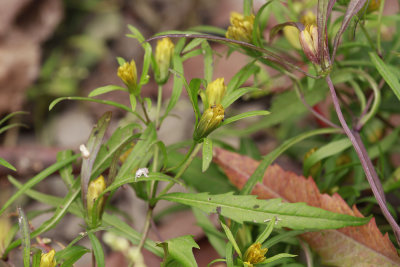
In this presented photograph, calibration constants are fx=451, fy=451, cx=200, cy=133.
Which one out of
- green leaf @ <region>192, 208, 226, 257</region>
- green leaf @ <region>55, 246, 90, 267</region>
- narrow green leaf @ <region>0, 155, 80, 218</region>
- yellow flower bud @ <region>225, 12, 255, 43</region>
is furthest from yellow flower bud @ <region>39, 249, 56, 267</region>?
yellow flower bud @ <region>225, 12, 255, 43</region>

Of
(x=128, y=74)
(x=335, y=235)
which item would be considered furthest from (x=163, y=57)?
(x=335, y=235)

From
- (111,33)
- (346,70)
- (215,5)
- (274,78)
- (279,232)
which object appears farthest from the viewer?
(215,5)

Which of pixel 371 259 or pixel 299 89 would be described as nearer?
pixel 371 259

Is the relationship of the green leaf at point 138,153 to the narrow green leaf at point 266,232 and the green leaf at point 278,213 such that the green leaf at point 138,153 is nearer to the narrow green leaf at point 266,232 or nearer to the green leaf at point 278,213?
the green leaf at point 278,213

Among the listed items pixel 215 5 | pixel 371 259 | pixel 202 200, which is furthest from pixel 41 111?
pixel 371 259

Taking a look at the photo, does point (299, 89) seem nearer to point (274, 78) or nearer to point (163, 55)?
point (274, 78)
